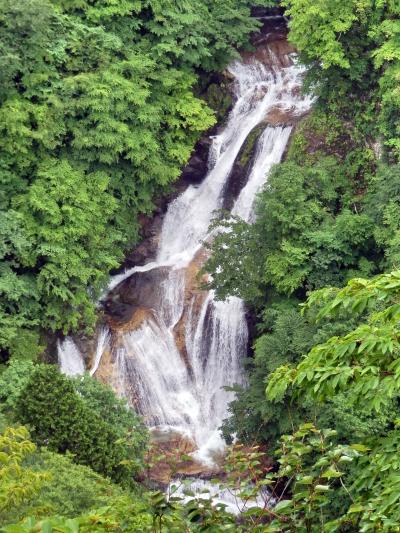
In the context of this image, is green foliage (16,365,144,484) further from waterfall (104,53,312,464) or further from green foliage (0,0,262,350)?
waterfall (104,53,312,464)

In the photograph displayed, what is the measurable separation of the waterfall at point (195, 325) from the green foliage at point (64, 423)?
3807mm

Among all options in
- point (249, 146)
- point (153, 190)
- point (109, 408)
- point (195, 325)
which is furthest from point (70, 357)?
point (249, 146)

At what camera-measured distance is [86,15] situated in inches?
712

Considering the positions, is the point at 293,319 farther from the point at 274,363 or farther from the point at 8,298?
the point at 8,298

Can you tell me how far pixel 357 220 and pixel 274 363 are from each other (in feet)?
13.1

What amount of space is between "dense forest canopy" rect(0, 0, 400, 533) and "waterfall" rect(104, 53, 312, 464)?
90 centimetres

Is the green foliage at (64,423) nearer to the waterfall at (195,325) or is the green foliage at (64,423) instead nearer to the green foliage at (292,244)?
the waterfall at (195,325)

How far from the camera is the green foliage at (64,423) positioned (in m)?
11.5

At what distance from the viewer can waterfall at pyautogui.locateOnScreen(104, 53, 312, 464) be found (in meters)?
16.2

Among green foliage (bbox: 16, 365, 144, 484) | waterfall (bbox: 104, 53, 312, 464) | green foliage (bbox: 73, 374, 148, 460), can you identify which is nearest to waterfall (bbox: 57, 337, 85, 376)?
waterfall (bbox: 104, 53, 312, 464)

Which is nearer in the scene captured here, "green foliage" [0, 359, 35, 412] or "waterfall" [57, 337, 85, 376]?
"green foliage" [0, 359, 35, 412]

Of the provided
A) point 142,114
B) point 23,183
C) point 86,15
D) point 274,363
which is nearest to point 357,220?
point 274,363

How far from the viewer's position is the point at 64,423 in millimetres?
11531

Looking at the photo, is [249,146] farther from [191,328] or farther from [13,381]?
[13,381]
